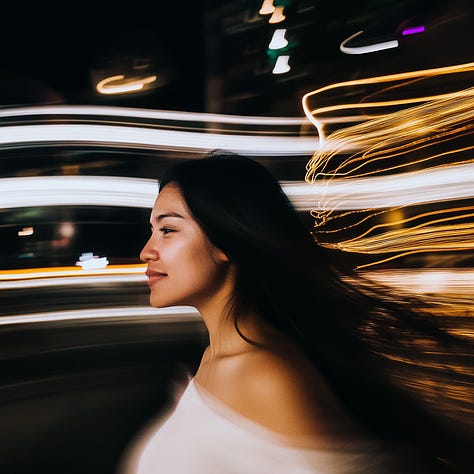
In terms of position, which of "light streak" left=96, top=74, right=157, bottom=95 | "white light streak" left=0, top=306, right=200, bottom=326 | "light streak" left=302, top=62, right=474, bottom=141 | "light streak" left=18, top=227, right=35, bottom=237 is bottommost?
"white light streak" left=0, top=306, right=200, bottom=326

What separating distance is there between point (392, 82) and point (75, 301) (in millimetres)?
2344

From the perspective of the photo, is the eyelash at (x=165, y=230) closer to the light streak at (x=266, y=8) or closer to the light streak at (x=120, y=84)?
the light streak at (x=120, y=84)

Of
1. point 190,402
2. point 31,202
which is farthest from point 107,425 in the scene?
point 190,402

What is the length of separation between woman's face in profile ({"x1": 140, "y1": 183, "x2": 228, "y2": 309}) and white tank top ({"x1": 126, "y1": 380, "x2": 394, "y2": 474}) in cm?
31

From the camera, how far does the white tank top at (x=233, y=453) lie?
1.20 meters

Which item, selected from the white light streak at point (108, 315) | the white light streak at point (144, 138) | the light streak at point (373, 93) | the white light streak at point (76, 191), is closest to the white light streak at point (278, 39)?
the light streak at point (373, 93)

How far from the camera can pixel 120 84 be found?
118 inches

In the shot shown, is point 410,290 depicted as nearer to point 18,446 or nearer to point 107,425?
point 107,425

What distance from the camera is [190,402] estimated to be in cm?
136

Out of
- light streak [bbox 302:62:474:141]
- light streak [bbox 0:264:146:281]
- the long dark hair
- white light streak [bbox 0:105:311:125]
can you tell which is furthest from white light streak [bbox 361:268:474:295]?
the long dark hair

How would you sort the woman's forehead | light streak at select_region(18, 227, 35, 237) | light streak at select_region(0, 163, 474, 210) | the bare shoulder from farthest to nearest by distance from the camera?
light streak at select_region(0, 163, 474, 210)
light streak at select_region(18, 227, 35, 237)
the woman's forehead
the bare shoulder

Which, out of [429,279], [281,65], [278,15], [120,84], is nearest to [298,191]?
[281,65]

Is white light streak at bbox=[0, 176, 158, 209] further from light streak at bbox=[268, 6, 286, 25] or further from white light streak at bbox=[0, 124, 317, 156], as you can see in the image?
light streak at bbox=[268, 6, 286, 25]

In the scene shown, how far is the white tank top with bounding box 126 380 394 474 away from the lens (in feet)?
3.93
